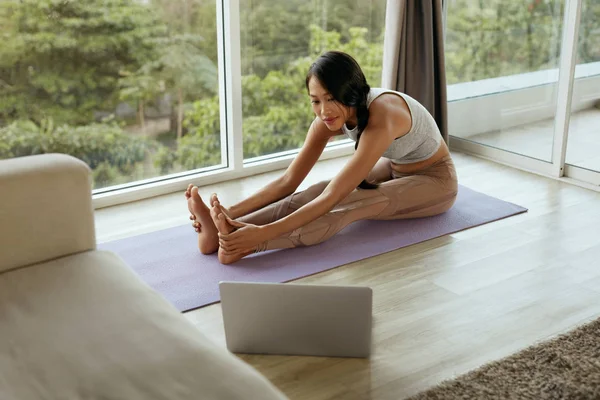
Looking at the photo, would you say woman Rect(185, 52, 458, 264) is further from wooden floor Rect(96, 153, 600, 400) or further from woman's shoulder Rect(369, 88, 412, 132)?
wooden floor Rect(96, 153, 600, 400)

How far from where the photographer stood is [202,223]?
3098 millimetres

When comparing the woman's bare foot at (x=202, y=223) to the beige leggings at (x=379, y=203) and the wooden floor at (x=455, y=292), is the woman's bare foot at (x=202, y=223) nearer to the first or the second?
the beige leggings at (x=379, y=203)

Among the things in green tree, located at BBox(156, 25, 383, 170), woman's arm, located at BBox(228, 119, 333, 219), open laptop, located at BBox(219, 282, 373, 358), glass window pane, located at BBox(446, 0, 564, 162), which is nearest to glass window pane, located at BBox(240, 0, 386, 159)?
green tree, located at BBox(156, 25, 383, 170)

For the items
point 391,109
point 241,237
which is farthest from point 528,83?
point 241,237

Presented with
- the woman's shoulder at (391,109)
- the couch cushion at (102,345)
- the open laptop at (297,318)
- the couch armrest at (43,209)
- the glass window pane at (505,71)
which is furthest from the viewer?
the glass window pane at (505,71)

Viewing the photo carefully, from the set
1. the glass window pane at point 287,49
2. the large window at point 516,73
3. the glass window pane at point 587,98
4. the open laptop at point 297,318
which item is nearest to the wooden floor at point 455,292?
the open laptop at point 297,318

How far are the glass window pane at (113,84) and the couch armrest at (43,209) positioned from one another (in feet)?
4.74

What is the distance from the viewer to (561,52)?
3979 mm

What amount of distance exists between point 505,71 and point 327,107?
158 cm

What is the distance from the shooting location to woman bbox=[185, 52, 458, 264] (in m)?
3.04

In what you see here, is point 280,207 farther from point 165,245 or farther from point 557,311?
point 557,311

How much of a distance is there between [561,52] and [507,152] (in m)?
0.64

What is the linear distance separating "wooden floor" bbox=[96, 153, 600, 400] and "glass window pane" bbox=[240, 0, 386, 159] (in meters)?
0.53

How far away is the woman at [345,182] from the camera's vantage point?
9.97 feet
